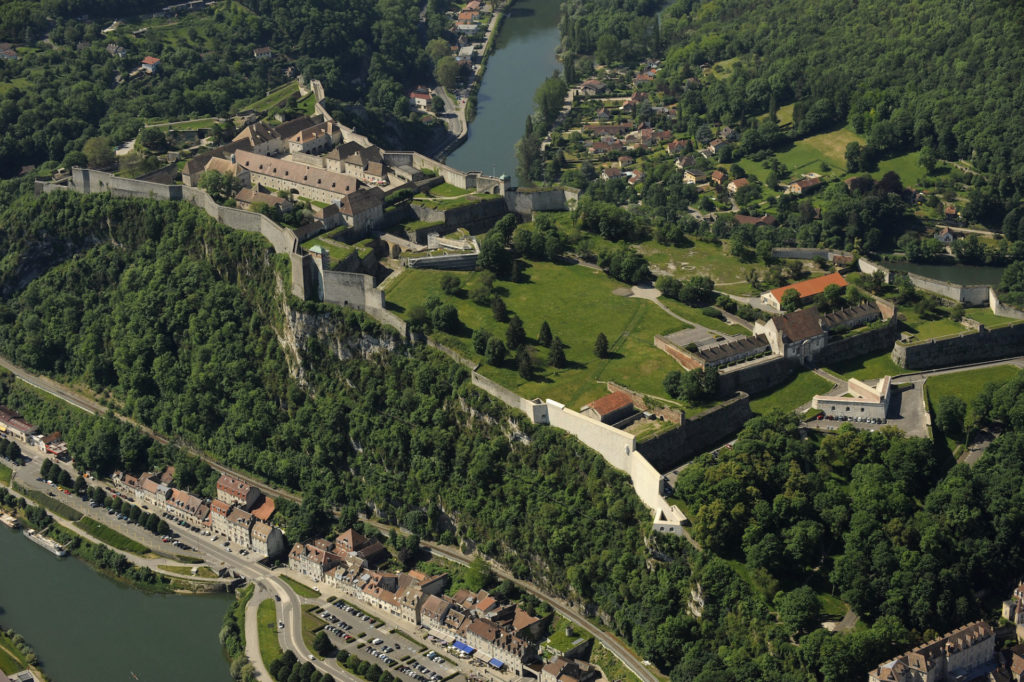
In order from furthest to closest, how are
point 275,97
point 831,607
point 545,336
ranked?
point 275,97
point 545,336
point 831,607

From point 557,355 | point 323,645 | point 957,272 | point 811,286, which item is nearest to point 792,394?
point 811,286

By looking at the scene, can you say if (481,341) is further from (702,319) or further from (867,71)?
(867,71)

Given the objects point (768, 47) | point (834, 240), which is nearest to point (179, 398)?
point (834, 240)

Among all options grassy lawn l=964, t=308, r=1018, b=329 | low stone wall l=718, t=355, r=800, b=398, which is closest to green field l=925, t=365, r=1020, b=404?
grassy lawn l=964, t=308, r=1018, b=329

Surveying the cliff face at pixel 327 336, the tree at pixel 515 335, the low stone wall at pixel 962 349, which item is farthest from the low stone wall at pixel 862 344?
the cliff face at pixel 327 336

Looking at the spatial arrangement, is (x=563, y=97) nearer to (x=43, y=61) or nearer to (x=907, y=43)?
(x=907, y=43)

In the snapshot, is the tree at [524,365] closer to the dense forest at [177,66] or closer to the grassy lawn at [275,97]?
the dense forest at [177,66]
